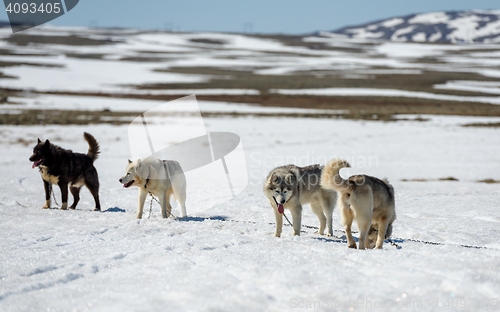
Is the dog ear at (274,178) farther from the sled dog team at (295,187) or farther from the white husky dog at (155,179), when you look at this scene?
the white husky dog at (155,179)

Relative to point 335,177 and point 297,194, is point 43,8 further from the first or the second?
point 335,177

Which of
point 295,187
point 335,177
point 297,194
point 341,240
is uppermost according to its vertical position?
point 335,177

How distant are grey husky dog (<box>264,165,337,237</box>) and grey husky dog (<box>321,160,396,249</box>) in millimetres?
1204

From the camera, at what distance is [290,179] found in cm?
822

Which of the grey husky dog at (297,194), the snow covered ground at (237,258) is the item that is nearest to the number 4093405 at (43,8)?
the snow covered ground at (237,258)

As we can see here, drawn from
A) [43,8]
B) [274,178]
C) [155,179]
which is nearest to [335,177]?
[274,178]

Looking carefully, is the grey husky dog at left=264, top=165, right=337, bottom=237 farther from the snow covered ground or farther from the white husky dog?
the white husky dog

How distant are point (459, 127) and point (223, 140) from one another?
1453 cm

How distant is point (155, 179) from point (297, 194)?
8.98 ft

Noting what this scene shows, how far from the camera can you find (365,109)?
4459cm

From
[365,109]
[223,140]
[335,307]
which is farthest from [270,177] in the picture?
[365,109]

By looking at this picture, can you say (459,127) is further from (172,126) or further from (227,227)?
(227,227)

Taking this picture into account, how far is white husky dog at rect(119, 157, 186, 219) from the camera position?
9242mm

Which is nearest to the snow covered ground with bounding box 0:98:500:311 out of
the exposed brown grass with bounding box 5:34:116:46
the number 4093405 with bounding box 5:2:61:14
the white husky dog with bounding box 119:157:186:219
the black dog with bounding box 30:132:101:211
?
the white husky dog with bounding box 119:157:186:219
